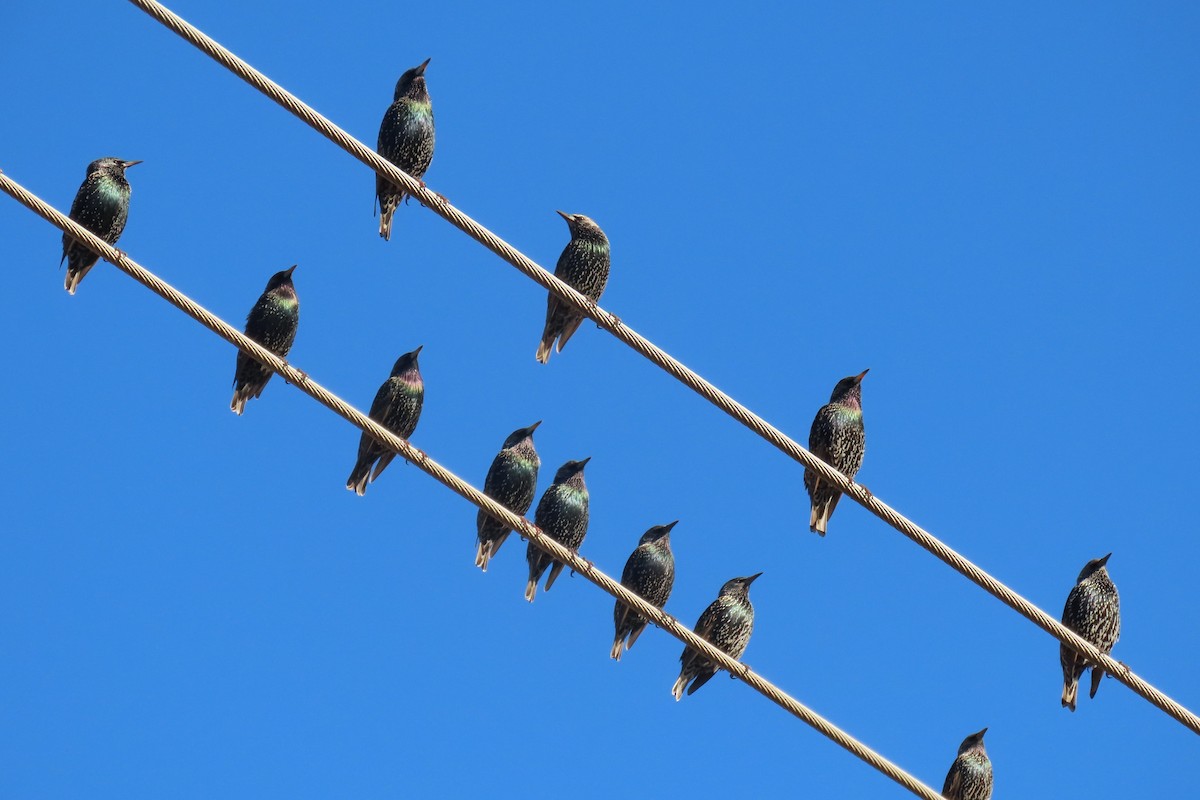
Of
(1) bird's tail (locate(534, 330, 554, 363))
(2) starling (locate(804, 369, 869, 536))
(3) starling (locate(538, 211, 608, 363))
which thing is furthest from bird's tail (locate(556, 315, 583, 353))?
(2) starling (locate(804, 369, 869, 536))

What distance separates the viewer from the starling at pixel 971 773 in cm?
984

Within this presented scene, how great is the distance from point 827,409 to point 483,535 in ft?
6.91

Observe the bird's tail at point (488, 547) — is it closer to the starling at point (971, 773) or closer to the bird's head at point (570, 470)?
the bird's head at point (570, 470)

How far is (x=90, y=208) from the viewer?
9539 mm

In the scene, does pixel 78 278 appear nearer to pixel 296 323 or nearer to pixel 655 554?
pixel 296 323

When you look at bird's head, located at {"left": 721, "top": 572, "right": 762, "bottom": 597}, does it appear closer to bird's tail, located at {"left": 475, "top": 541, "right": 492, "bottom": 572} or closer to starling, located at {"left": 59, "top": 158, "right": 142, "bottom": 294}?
bird's tail, located at {"left": 475, "top": 541, "right": 492, "bottom": 572}

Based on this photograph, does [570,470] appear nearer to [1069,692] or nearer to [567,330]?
[567,330]

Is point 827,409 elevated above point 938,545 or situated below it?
above

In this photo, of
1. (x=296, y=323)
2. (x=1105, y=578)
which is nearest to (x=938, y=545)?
(x=1105, y=578)

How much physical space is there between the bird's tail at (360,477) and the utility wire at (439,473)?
2.30 metres

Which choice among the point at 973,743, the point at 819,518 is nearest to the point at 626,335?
the point at 819,518

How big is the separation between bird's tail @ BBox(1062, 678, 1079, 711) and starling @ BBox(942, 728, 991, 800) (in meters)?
1.21

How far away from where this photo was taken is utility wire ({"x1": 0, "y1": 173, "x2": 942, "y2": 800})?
666 cm

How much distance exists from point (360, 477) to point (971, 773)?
3.87m
